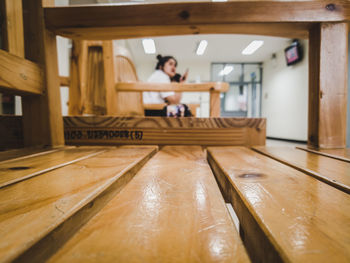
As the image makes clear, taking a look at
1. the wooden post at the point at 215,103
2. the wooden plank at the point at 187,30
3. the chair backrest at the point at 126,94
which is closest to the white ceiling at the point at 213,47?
the chair backrest at the point at 126,94

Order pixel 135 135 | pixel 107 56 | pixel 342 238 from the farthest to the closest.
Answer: pixel 107 56
pixel 135 135
pixel 342 238

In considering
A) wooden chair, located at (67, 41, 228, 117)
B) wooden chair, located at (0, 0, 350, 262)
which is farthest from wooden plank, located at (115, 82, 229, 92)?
wooden chair, located at (0, 0, 350, 262)

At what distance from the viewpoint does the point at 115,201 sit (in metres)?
0.28

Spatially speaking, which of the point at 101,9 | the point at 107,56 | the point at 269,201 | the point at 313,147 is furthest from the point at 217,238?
the point at 107,56

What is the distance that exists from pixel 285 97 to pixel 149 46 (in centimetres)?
532

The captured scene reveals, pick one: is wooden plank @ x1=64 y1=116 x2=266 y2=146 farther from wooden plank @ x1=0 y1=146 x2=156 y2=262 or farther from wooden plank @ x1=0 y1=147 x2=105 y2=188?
wooden plank @ x1=0 y1=146 x2=156 y2=262

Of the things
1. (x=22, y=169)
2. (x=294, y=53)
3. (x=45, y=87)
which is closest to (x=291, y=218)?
(x=22, y=169)

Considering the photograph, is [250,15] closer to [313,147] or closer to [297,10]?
[297,10]

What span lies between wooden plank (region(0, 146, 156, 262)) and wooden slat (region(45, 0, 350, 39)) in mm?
650

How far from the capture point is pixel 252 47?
22.3 ft

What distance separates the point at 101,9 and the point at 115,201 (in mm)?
807

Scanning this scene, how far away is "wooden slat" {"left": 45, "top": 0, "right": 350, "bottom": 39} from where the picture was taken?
0.73m

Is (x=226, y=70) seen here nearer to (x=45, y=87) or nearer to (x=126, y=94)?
(x=126, y=94)

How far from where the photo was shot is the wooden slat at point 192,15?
2.38ft
